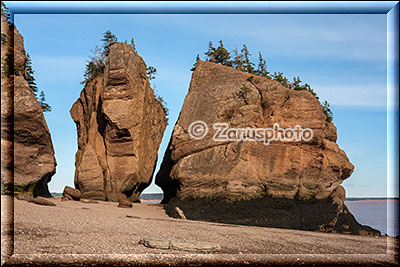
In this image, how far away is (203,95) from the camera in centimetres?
2797

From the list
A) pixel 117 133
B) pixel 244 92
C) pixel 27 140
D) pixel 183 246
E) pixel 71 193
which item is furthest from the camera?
pixel 117 133

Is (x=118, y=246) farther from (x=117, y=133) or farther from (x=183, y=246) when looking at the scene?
(x=117, y=133)

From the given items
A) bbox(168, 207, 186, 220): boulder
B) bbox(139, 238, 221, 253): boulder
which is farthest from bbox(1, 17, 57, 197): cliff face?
bbox(139, 238, 221, 253): boulder

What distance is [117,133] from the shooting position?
3319 centimetres

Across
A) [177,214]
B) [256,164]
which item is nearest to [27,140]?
[177,214]

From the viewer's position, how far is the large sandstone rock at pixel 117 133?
106 ft

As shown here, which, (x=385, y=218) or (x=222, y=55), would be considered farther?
(x=385, y=218)

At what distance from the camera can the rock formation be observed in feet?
77.5

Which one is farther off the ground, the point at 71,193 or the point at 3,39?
the point at 3,39

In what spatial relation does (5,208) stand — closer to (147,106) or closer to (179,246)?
(179,246)

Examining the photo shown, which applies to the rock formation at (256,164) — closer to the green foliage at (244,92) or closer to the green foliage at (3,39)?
the green foliage at (244,92)

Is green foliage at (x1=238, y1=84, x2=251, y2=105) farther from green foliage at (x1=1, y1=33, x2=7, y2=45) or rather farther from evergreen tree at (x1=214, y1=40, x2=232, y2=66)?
green foliage at (x1=1, y1=33, x2=7, y2=45)

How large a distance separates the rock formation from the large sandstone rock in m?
6.97

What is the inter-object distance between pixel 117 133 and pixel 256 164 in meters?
13.8
